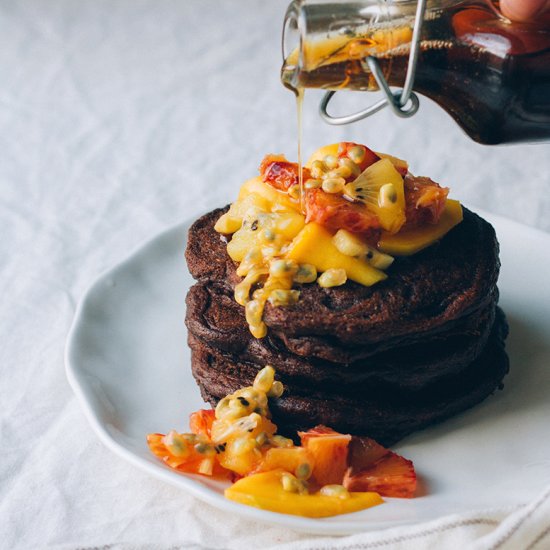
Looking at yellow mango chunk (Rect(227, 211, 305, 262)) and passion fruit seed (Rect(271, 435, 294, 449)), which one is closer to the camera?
passion fruit seed (Rect(271, 435, 294, 449))

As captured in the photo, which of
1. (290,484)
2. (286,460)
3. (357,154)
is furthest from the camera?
(357,154)

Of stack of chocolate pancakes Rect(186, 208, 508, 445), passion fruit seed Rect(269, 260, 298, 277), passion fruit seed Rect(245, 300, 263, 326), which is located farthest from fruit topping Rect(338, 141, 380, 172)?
passion fruit seed Rect(245, 300, 263, 326)

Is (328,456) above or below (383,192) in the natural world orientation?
below

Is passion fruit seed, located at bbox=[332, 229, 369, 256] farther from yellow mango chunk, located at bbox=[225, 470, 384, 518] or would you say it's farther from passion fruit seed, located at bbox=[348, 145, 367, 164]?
yellow mango chunk, located at bbox=[225, 470, 384, 518]

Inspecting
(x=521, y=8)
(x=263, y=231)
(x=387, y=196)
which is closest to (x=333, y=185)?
(x=387, y=196)

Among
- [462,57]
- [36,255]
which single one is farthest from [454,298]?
[36,255]

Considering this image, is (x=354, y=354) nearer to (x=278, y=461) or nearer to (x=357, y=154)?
(x=278, y=461)
